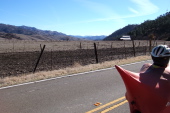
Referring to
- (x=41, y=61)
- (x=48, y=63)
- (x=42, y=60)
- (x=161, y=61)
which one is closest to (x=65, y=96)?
(x=161, y=61)

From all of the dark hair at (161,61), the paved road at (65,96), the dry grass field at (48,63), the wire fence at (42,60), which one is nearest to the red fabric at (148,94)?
the dark hair at (161,61)

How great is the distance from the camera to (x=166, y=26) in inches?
5472

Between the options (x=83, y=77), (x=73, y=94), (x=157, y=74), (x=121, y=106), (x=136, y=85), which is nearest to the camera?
(x=136, y=85)

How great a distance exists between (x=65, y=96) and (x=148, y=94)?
13.4ft

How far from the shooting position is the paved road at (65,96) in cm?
549

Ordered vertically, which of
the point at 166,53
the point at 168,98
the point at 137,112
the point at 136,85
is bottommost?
the point at 137,112

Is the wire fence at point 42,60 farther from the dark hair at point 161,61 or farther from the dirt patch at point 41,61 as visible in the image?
the dark hair at point 161,61

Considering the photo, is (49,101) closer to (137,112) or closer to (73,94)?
(73,94)

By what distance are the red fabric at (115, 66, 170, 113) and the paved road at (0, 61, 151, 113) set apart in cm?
242

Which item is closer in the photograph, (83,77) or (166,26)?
(83,77)

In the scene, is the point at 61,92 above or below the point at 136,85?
below

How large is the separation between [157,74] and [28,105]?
3965 millimetres

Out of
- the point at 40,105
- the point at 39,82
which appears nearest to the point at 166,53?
the point at 40,105

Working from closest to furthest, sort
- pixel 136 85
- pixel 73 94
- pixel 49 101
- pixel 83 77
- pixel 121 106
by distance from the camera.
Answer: pixel 136 85 → pixel 121 106 → pixel 49 101 → pixel 73 94 → pixel 83 77
